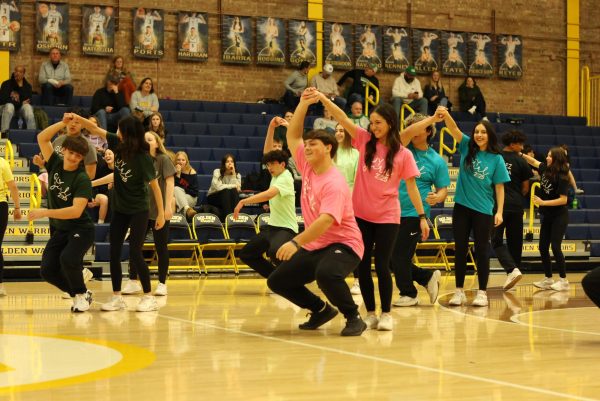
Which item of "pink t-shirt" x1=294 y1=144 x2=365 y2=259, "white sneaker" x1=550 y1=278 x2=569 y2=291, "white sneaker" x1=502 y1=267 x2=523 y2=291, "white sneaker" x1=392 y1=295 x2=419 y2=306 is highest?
"pink t-shirt" x1=294 y1=144 x2=365 y2=259

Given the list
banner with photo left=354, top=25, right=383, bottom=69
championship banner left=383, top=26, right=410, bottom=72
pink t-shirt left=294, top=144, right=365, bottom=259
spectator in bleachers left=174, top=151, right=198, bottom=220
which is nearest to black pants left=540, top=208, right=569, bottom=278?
pink t-shirt left=294, top=144, right=365, bottom=259

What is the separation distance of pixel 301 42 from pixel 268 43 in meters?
0.70

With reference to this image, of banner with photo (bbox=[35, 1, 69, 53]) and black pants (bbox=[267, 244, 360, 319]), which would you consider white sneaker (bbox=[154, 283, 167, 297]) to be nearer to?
black pants (bbox=[267, 244, 360, 319])

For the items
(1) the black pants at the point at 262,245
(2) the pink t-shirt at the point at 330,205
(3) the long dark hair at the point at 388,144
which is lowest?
(1) the black pants at the point at 262,245

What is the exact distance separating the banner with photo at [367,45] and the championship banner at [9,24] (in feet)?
22.7

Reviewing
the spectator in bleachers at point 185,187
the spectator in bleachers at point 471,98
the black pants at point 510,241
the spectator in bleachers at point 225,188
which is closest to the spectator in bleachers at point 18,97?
the spectator in bleachers at point 185,187

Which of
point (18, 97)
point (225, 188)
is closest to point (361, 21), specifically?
point (18, 97)

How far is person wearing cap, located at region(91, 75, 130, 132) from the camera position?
55.3ft

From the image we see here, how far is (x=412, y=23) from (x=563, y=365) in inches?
688

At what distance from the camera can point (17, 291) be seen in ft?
36.0

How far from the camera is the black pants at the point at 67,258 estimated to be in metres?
8.22

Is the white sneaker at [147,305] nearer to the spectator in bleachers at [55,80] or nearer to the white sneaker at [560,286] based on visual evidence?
the white sneaker at [560,286]

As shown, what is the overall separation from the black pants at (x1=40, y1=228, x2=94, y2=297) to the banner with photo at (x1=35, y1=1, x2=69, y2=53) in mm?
11336

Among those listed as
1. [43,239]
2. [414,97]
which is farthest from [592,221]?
[43,239]
